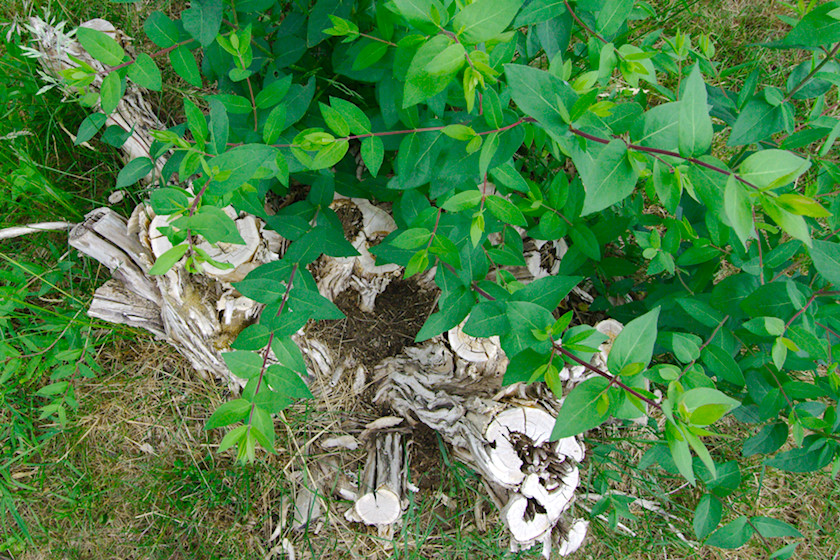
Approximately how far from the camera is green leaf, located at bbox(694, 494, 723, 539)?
1.74 meters

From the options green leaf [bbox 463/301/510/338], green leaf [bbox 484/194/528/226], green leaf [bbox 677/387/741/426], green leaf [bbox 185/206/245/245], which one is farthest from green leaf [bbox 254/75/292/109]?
green leaf [bbox 677/387/741/426]

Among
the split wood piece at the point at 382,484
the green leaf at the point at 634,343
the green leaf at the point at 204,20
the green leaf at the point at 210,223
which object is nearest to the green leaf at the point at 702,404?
the green leaf at the point at 634,343

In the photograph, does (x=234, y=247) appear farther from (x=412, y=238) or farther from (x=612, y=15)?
(x=612, y=15)

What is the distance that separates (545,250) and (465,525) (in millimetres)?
1565

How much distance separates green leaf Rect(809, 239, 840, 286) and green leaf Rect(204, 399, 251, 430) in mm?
1545

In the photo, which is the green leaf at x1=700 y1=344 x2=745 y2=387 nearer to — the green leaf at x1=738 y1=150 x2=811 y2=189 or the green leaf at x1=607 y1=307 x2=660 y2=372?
the green leaf at x1=607 y1=307 x2=660 y2=372

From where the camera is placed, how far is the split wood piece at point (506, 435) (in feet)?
7.16

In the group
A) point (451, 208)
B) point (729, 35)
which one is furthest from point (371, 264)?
point (729, 35)

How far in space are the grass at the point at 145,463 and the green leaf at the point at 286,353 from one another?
4.17 ft

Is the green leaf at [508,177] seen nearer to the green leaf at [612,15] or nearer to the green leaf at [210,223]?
the green leaf at [612,15]

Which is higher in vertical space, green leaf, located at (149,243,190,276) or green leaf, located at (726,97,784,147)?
green leaf, located at (726,97,784,147)

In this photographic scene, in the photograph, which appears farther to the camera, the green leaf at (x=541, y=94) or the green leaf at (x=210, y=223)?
the green leaf at (x=210, y=223)

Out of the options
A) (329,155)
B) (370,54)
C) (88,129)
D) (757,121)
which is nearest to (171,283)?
(88,129)

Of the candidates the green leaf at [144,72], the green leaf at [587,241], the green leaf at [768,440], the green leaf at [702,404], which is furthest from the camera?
the green leaf at [587,241]
